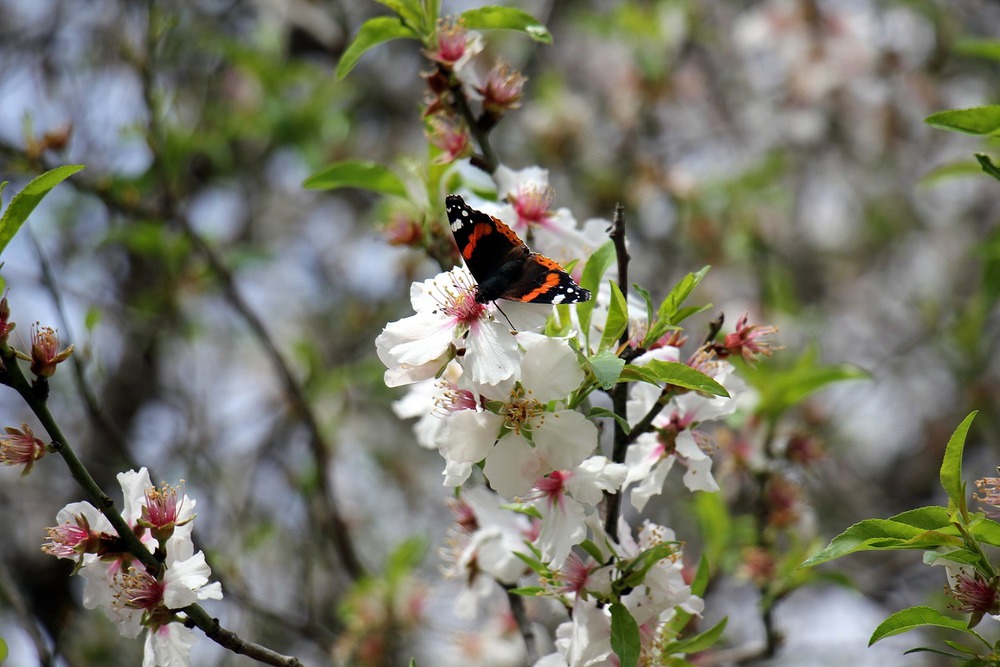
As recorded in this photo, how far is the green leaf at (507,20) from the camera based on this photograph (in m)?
1.82

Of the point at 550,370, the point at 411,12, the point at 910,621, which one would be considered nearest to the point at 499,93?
the point at 411,12

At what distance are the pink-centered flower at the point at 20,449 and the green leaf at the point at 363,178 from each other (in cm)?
76

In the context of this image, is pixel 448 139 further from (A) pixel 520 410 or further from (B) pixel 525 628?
(B) pixel 525 628

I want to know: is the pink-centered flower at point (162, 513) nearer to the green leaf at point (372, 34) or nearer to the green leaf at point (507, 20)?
the green leaf at point (372, 34)

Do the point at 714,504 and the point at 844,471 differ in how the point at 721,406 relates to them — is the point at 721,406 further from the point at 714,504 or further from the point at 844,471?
the point at 844,471

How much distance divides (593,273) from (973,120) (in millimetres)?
674

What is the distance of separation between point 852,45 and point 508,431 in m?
4.94

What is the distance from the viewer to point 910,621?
4.50 feet

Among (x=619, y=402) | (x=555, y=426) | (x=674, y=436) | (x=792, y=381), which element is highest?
(x=555, y=426)

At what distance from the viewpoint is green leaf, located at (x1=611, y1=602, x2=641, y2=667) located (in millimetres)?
1434

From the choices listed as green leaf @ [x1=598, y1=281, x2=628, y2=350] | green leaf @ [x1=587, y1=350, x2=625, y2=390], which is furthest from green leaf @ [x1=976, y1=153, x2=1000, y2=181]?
green leaf @ [x1=587, y1=350, x2=625, y2=390]

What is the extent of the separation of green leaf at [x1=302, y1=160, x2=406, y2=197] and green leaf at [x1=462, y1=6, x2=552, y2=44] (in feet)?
1.18

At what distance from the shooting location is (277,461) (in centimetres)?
434

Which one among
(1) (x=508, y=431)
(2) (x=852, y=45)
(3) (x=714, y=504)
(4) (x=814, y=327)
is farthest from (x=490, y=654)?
(2) (x=852, y=45)
